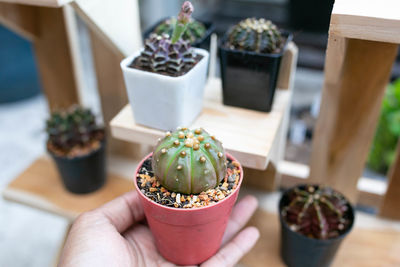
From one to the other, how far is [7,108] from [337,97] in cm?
196

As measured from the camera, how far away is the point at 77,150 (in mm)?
1034

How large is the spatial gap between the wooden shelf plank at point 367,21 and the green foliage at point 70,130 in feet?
2.44

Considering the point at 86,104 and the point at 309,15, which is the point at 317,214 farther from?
the point at 309,15

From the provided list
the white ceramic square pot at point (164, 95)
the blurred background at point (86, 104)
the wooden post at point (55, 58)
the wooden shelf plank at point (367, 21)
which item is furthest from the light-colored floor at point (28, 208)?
the wooden shelf plank at point (367, 21)

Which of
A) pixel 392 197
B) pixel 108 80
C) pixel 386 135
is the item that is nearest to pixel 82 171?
pixel 108 80

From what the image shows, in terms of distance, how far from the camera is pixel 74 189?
1025 mm

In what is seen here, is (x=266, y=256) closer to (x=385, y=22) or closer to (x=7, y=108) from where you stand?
(x=385, y=22)

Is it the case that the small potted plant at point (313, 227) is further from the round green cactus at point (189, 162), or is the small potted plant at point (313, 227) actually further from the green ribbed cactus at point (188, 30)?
the green ribbed cactus at point (188, 30)

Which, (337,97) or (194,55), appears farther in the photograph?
(337,97)

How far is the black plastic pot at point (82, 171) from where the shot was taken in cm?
100

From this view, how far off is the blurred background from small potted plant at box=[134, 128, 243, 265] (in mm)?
743

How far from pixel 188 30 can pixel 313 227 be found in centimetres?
48

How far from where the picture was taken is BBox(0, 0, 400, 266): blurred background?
1489mm

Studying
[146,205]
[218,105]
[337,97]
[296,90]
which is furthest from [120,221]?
[296,90]
